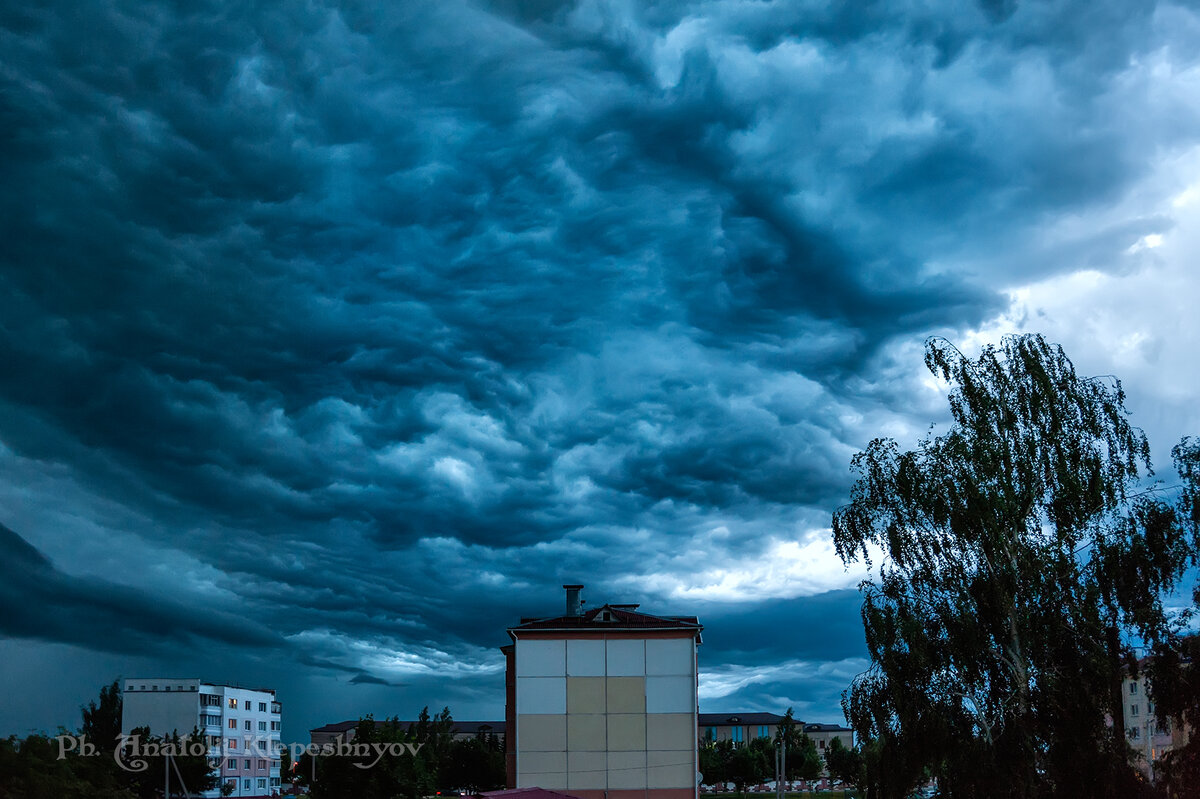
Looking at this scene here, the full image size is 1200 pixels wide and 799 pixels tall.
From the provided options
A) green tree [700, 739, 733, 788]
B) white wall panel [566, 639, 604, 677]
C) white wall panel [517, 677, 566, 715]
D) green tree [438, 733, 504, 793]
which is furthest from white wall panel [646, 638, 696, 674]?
green tree [700, 739, 733, 788]

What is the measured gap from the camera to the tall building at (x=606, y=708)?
65.9m

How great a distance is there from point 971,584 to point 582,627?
31.9m

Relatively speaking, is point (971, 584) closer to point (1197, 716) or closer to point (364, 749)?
point (1197, 716)

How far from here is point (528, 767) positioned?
6581 cm

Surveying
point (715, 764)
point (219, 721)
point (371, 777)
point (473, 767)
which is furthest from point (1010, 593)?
point (219, 721)

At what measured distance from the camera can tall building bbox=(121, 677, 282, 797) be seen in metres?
165

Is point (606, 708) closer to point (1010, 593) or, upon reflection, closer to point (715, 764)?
point (1010, 593)

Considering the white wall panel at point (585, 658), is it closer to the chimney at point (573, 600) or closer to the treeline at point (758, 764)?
the chimney at point (573, 600)

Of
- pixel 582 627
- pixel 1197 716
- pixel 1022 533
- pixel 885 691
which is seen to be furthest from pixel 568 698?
pixel 1197 716

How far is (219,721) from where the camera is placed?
173375mm

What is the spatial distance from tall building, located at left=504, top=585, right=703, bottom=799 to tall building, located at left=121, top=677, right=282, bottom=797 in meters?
106

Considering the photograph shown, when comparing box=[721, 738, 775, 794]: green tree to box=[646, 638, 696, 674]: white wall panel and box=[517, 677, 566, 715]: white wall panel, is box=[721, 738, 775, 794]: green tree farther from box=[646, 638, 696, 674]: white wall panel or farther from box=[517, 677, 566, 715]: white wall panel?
box=[517, 677, 566, 715]: white wall panel

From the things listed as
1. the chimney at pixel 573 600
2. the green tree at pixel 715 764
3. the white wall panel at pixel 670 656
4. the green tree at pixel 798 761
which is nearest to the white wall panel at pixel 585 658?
the white wall panel at pixel 670 656

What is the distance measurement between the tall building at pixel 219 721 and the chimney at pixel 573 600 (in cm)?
10065
